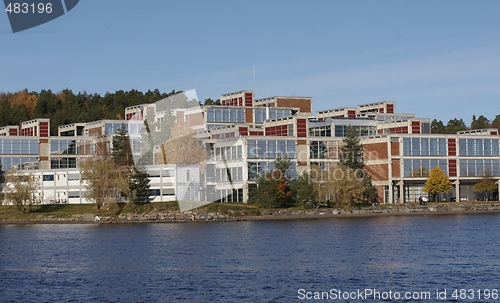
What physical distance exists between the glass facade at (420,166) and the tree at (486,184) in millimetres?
4863

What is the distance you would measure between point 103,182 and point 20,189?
11038 millimetres

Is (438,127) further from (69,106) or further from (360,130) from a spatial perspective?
(69,106)

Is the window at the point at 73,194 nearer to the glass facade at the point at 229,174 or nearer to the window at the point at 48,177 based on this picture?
the window at the point at 48,177

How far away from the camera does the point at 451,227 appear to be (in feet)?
259

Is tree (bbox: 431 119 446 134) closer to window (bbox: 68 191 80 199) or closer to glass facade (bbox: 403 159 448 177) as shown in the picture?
glass facade (bbox: 403 159 448 177)

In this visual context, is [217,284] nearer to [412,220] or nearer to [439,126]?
[412,220]

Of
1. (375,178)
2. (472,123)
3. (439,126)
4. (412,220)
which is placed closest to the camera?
(412,220)

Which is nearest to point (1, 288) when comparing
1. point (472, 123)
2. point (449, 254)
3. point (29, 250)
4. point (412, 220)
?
point (29, 250)

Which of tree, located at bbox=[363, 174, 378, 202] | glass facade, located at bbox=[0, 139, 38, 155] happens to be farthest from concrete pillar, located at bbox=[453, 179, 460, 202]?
glass facade, located at bbox=[0, 139, 38, 155]

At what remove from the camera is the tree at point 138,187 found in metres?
98.8

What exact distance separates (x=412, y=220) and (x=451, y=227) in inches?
514

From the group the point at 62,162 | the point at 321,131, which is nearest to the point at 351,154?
the point at 321,131

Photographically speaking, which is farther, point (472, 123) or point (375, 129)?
point (472, 123)

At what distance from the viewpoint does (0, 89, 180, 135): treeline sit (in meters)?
169
